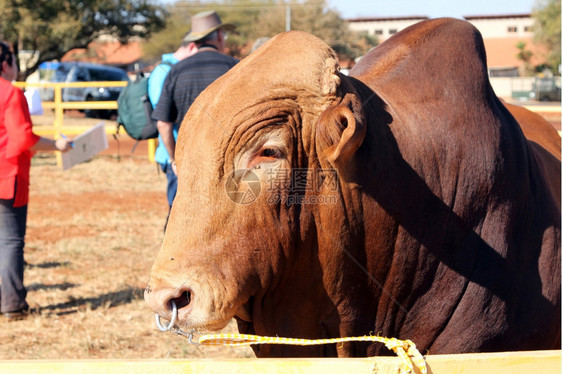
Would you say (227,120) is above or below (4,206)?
above

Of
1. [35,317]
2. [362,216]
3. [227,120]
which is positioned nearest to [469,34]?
[362,216]

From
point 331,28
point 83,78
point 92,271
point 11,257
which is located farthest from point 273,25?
point 11,257

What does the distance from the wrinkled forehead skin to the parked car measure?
78.3ft

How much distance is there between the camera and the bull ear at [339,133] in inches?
81.3

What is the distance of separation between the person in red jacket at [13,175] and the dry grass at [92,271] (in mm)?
252

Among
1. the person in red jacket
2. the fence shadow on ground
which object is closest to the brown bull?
the person in red jacket

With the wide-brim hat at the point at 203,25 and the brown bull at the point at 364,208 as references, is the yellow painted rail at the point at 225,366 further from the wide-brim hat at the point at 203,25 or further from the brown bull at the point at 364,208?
the wide-brim hat at the point at 203,25

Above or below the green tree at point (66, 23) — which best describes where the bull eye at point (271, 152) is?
above

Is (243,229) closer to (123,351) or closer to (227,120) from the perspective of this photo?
(227,120)

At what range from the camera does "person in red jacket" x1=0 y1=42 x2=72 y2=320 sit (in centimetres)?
516

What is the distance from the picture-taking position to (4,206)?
5.34m

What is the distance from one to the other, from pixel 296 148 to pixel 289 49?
Result: 333 mm

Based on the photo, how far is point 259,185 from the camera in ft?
7.02

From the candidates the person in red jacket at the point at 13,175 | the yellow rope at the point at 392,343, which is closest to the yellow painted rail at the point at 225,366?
the yellow rope at the point at 392,343
